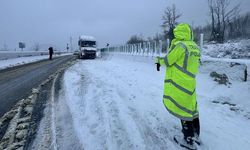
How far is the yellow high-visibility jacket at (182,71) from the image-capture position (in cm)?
437

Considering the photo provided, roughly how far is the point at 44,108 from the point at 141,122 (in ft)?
9.67

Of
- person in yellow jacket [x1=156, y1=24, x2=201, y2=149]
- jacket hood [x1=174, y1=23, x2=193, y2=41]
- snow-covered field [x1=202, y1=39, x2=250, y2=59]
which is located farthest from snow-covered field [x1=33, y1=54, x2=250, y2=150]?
snow-covered field [x1=202, y1=39, x2=250, y2=59]

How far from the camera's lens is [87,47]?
35812 millimetres

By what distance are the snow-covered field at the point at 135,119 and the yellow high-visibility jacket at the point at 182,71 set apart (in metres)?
0.76

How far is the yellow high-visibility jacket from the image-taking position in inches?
172

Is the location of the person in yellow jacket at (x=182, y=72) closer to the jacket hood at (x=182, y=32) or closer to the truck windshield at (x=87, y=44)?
the jacket hood at (x=182, y=32)

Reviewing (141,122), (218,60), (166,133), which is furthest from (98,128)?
(218,60)

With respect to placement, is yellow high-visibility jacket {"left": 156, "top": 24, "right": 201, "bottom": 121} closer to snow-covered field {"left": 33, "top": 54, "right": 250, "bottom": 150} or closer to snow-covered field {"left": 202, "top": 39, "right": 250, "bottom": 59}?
snow-covered field {"left": 33, "top": 54, "right": 250, "bottom": 150}

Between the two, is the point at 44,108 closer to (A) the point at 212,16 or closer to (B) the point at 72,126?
(B) the point at 72,126

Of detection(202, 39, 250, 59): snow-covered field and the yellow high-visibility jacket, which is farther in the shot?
detection(202, 39, 250, 59): snow-covered field

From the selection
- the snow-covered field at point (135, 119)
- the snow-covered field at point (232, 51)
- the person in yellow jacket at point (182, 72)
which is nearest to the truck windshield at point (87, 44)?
the snow-covered field at point (232, 51)

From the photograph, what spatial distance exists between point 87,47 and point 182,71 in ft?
106

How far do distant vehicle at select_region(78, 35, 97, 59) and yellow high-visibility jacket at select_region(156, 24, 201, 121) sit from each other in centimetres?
3135

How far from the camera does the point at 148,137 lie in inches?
200
